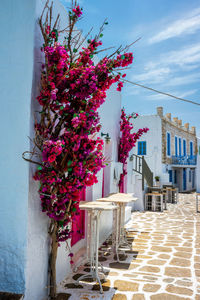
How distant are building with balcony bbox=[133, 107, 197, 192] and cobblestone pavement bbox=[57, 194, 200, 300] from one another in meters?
11.5

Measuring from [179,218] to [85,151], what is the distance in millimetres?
8085

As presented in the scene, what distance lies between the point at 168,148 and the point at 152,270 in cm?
1749

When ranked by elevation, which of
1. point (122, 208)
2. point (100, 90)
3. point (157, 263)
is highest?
point (100, 90)

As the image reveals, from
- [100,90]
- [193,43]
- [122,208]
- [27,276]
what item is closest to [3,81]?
[100,90]

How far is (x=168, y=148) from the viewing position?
2131cm

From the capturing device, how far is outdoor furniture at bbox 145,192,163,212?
38.4 feet

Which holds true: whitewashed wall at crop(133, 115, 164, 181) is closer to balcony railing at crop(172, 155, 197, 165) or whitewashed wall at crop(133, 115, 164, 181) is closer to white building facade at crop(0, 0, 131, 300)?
balcony railing at crop(172, 155, 197, 165)

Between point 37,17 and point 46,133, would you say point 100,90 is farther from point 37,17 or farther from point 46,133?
point 37,17

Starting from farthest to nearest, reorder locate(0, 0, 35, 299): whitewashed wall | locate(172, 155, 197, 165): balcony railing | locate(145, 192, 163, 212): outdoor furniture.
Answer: locate(172, 155, 197, 165): balcony railing → locate(145, 192, 163, 212): outdoor furniture → locate(0, 0, 35, 299): whitewashed wall

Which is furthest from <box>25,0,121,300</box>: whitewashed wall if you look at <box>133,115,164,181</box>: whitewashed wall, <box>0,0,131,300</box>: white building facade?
<box>133,115,164,181</box>: whitewashed wall

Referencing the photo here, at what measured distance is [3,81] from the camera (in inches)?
131

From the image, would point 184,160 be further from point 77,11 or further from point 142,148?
point 77,11

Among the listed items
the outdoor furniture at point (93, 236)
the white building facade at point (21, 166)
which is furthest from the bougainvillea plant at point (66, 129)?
the outdoor furniture at point (93, 236)

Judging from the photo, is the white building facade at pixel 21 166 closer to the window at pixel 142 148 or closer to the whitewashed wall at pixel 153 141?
the whitewashed wall at pixel 153 141
